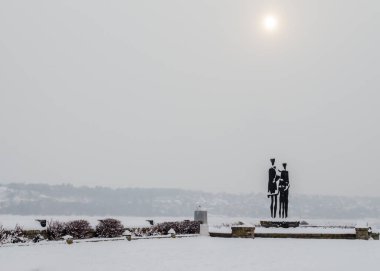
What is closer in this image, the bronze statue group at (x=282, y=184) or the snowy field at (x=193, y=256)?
the snowy field at (x=193, y=256)

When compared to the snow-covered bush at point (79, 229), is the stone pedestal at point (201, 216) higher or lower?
higher

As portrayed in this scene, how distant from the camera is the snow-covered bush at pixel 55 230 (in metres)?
28.5

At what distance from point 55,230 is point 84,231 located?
186 cm

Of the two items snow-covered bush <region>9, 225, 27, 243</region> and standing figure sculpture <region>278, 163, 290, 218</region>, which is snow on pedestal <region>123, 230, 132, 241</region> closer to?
snow-covered bush <region>9, 225, 27, 243</region>

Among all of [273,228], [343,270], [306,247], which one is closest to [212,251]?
[306,247]

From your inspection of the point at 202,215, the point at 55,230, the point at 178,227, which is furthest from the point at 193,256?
the point at 202,215

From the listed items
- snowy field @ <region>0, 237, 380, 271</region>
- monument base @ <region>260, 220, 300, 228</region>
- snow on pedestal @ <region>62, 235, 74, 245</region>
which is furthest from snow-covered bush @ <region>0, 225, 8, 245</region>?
monument base @ <region>260, 220, 300, 228</region>

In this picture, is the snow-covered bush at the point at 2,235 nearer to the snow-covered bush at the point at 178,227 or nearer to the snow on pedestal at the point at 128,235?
the snow on pedestal at the point at 128,235

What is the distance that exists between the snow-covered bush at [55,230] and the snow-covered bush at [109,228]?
245cm

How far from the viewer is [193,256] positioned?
71.7 ft

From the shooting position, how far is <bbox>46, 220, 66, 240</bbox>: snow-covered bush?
28.5 m

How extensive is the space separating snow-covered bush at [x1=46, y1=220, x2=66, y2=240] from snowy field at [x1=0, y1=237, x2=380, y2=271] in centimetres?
153

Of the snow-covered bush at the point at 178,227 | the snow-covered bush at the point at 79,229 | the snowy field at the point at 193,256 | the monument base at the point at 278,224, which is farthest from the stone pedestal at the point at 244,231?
the snow-covered bush at the point at 79,229

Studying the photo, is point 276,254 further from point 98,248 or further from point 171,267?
point 98,248
